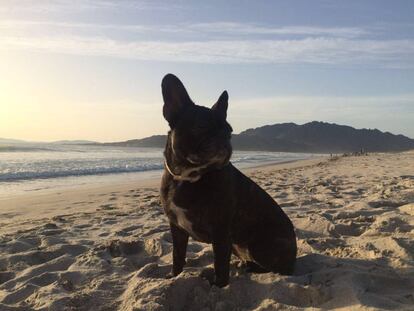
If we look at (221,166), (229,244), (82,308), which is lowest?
(82,308)

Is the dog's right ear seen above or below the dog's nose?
above

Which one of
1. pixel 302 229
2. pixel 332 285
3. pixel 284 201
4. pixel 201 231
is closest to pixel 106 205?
pixel 284 201

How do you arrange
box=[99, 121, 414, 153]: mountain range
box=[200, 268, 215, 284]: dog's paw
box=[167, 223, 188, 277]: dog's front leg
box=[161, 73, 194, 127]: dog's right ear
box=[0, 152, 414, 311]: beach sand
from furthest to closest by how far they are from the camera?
box=[99, 121, 414, 153]: mountain range → box=[167, 223, 188, 277]: dog's front leg → box=[200, 268, 215, 284]: dog's paw → box=[161, 73, 194, 127]: dog's right ear → box=[0, 152, 414, 311]: beach sand

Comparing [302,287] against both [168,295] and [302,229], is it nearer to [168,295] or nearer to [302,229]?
[168,295]

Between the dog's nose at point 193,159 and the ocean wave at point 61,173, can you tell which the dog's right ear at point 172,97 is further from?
the ocean wave at point 61,173

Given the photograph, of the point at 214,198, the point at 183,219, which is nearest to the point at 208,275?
the point at 183,219

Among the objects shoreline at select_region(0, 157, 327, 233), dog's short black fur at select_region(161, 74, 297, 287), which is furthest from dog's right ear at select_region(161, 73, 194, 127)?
shoreline at select_region(0, 157, 327, 233)

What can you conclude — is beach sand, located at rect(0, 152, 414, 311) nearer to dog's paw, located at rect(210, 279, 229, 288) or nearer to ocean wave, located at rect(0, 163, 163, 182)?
dog's paw, located at rect(210, 279, 229, 288)

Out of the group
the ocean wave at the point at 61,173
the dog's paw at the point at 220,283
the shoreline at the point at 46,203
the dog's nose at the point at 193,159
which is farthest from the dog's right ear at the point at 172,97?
the ocean wave at the point at 61,173
